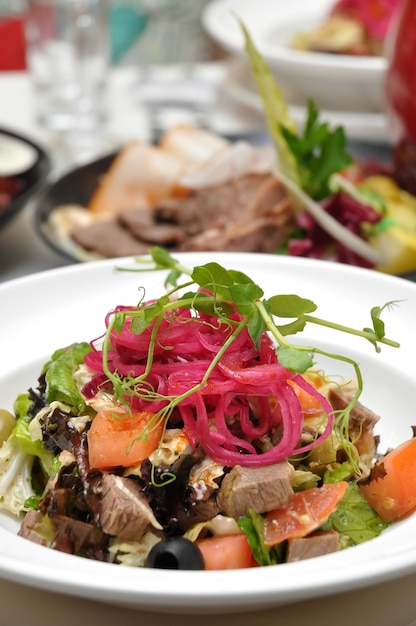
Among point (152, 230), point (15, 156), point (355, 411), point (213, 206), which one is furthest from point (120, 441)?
point (15, 156)

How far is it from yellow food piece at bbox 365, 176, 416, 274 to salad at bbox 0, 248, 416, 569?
3.29 feet

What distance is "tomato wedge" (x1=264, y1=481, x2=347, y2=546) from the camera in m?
1.21

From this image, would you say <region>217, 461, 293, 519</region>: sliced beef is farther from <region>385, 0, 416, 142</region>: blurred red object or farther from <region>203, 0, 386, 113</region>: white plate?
<region>203, 0, 386, 113</region>: white plate

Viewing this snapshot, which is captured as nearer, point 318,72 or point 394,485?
point 394,485

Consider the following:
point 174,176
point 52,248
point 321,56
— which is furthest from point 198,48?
point 52,248

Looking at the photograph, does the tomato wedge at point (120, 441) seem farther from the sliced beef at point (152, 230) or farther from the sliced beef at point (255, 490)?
the sliced beef at point (152, 230)

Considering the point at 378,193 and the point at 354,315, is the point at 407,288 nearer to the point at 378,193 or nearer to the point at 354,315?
the point at 354,315

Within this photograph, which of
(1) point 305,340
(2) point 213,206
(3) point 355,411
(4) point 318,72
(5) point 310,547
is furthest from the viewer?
(4) point 318,72

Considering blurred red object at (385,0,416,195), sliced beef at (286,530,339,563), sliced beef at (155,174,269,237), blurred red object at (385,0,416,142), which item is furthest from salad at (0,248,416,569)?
blurred red object at (385,0,416,142)

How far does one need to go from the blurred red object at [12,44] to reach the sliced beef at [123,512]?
439 cm

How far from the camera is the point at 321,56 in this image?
361 cm

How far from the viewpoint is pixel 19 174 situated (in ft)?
9.34

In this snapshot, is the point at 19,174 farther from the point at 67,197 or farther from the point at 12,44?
the point at 12,44

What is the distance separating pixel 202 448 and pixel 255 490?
114 mm
